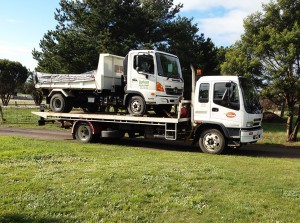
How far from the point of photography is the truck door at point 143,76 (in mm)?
13445

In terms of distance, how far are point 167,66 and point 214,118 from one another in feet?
8.78

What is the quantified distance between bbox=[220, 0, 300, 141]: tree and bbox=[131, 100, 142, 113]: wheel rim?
5.37 metres

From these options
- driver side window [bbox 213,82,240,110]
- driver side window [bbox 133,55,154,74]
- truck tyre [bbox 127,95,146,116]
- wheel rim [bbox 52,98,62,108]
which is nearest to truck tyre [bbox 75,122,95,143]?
wheel rim [bbox 52,98,62,108]

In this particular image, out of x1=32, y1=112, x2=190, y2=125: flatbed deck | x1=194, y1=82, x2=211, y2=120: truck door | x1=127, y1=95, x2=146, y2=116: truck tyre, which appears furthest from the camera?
x1=127, y1=95, x2=146, y2=116: truck tyre

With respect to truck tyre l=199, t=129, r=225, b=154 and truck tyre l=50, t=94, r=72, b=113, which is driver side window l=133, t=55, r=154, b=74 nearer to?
truck tyre l=199, t=129, r=225, b=154

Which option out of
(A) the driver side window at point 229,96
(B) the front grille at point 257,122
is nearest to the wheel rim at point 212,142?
(A) the driver side window at point 229,96

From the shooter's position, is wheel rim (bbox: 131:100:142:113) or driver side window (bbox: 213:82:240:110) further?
wheel rim (bbox: 131:100:142:113)

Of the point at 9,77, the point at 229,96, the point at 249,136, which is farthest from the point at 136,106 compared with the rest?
the point at 9,77

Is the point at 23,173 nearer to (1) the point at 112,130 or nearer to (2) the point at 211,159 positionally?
(2) the point at 211,159

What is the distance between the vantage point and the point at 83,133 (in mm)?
15578

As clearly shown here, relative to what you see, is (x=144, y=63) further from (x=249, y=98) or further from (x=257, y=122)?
(x=257, y=122)

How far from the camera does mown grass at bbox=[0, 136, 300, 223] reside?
18.2 feet

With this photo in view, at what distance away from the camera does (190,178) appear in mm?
7953

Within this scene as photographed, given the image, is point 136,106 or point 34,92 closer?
point 136,106
